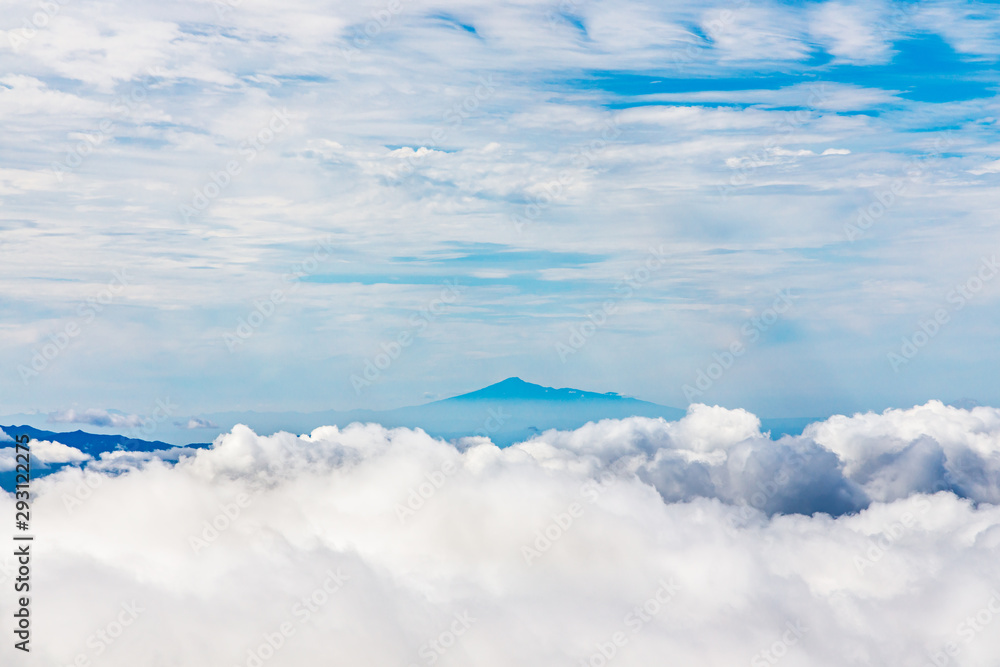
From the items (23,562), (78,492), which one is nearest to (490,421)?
(78,492)

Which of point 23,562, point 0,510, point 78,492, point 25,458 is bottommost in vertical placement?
point 0,510

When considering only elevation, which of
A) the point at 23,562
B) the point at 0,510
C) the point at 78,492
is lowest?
the point at 0,510

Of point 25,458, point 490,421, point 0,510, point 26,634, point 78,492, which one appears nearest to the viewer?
point 25,458

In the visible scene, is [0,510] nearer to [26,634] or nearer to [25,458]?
[26,634]

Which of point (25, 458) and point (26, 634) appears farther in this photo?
point (26, 634)

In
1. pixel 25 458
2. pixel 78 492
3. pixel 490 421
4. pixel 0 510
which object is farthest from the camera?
pixel 490 421

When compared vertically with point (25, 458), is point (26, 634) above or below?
below

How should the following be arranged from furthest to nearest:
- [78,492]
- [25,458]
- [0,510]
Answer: [0,510], [78,492], [25,458]

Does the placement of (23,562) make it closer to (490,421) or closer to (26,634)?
(26,634)

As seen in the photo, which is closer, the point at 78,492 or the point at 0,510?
the point at 78,492
